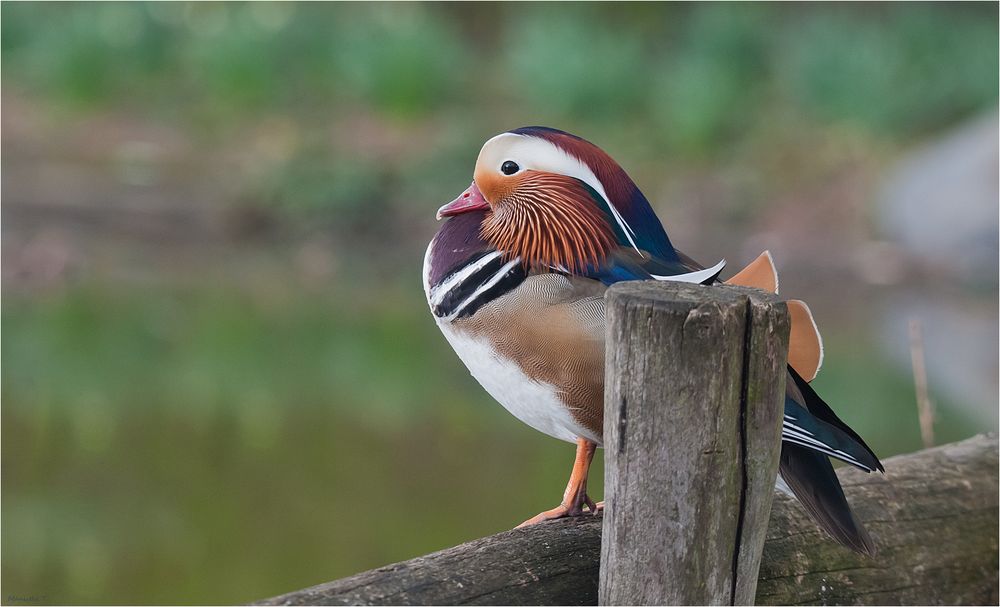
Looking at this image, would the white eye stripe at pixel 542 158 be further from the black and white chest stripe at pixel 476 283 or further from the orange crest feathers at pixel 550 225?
the black and white chest stripe at pixel 476 283

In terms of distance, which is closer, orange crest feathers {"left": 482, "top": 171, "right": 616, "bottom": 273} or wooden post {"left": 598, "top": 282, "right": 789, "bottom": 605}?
wooden post {"left": 598, "top": 282, "right": 789, "bottom": 605}

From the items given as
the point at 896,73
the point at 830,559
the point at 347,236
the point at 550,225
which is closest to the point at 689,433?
the point at 550,225

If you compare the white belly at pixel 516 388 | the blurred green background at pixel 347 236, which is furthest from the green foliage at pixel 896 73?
the white belly at pixel 516 388

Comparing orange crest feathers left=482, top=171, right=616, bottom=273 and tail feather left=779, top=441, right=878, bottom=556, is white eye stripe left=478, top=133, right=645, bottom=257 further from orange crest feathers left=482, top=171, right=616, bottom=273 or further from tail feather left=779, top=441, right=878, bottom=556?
tail feather left=779, top=441, right=878, bottom=556

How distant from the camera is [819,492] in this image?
1.36m

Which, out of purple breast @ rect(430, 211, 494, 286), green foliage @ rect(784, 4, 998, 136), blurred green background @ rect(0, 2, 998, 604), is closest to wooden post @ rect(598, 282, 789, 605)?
purple breast @ rect(430, 211, 494, 286)

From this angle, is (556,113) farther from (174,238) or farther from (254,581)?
(254,581)

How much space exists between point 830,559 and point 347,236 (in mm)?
4937

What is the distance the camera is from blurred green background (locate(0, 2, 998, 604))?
118 inches

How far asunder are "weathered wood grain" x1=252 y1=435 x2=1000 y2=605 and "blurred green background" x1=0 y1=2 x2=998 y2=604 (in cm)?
120

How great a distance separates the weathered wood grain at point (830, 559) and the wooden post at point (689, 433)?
0.15 meters

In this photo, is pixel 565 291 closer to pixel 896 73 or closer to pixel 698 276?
pixel 698 276

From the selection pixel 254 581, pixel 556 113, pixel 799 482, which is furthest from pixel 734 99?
pixel 799 482

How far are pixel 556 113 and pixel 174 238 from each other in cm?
215
